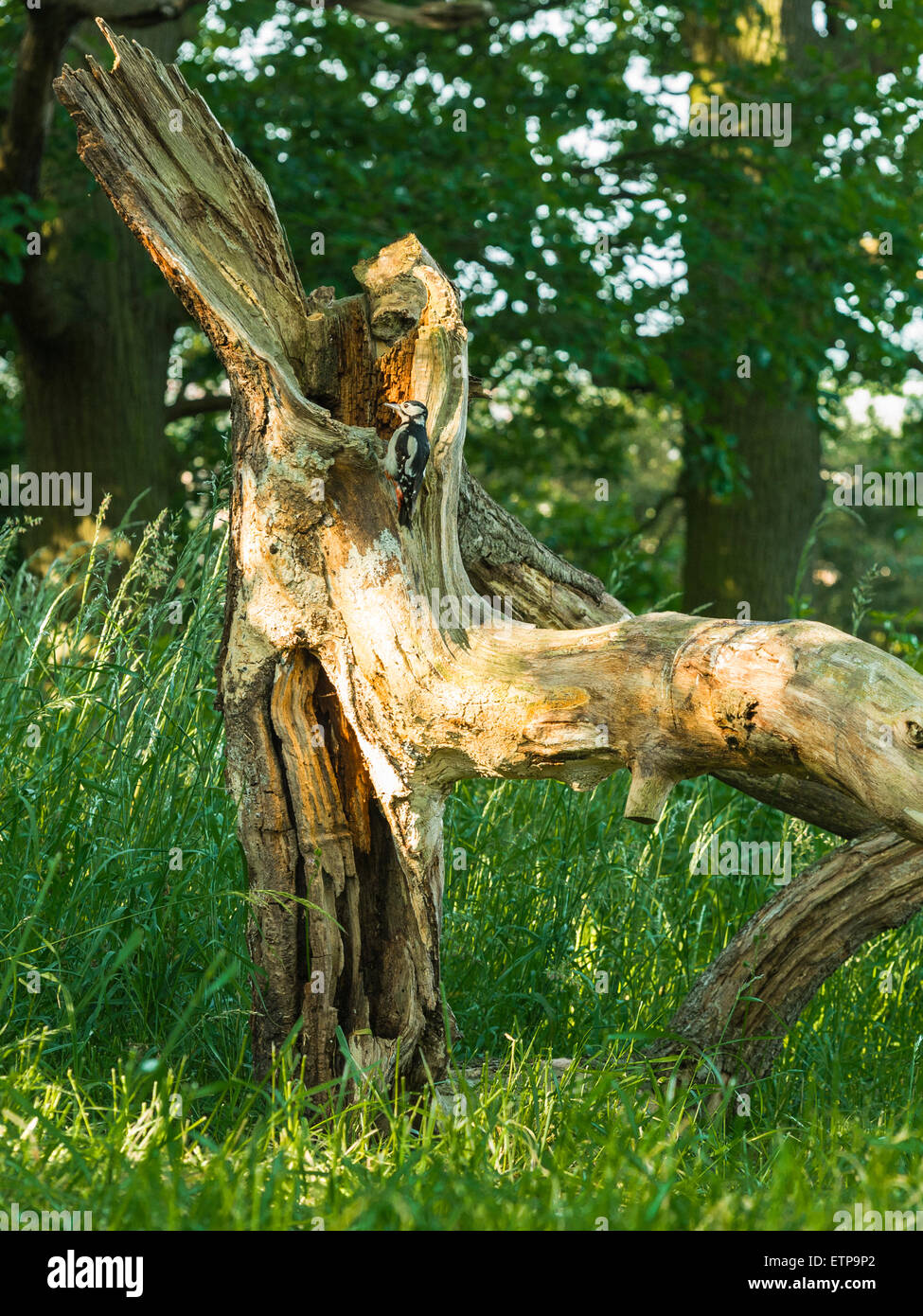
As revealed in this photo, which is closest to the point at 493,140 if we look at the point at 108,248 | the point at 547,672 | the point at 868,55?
the point at 108,248

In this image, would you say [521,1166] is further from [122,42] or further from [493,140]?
[493,140]

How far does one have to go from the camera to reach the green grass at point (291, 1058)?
2.02 metres

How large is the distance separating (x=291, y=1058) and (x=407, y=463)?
147 centimetres

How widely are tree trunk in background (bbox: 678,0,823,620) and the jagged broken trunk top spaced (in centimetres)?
634

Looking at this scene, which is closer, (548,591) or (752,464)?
(548,591)

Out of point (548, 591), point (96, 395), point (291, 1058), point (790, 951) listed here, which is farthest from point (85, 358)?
point (790, 951)

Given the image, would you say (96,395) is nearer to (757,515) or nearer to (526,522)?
(526,522)

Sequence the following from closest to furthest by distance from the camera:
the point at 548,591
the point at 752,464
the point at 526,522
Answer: the point at 548,591, the point at 752,464, the point at 526,522

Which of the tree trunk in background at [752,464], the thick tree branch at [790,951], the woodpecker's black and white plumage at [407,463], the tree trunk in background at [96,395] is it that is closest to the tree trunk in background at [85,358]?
the tree trunk in background at [96,395]

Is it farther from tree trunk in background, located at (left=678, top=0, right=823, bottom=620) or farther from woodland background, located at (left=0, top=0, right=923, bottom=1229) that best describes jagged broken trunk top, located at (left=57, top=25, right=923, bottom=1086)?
tree trunk in background, located at (left=678, top=0, right=823, bottom=620)

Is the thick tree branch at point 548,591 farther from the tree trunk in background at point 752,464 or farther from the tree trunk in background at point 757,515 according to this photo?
the tree trunk in background at point 757,515

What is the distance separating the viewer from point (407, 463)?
273 centimetres

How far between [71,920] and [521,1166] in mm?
1375

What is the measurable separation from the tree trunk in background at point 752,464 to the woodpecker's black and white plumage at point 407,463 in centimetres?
656
